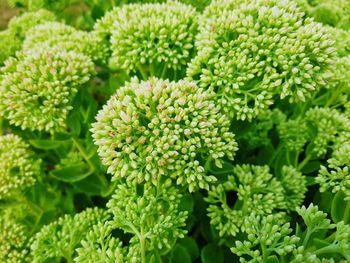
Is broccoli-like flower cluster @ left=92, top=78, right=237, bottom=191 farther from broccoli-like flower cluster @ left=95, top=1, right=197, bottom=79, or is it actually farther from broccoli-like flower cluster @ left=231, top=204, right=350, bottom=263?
broccoli-like flower cluster @ left=95, top=1, right=197, bottom=79

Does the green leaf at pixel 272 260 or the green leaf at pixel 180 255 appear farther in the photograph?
the green leaf at pixel 180 255

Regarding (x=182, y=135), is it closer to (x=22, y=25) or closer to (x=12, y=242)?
(x=12, y=242)

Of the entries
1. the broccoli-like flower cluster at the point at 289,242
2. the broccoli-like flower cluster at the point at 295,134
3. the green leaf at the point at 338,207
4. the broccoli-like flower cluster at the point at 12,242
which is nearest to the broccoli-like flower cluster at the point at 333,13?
the broccoli-like flower cluster at the point at 295,134

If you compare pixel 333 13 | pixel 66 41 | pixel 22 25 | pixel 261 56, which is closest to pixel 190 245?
pixel 261 56

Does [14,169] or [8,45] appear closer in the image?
[14,169]

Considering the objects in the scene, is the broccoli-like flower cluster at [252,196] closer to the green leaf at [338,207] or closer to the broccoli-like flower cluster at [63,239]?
the green leaf at [338,207]
